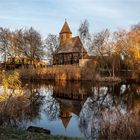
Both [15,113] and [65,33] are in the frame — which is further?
[65,33]

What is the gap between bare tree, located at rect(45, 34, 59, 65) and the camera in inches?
2478

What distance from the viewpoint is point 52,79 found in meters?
42.8

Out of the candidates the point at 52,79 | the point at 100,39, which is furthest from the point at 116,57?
the point at 52,79

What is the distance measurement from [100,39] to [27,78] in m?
14.8

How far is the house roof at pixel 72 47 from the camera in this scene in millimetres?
57881

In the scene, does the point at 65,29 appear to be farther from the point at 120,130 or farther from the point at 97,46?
the point at 120,130

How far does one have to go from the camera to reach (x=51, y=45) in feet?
211

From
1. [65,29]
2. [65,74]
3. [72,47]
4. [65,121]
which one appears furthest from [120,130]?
[65,29]

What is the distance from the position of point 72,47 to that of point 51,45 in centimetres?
765

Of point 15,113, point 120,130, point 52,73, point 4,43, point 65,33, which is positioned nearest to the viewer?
point 120,130

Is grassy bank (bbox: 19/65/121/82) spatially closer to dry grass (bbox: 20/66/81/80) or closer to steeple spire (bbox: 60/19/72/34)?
dry grass (bbox: 20/66/81/80)

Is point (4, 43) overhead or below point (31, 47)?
overhead

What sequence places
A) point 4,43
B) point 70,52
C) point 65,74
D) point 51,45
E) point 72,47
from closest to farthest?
point 65,74 < point 4,43 < point 70,52 < point 72,47 < point 51,45

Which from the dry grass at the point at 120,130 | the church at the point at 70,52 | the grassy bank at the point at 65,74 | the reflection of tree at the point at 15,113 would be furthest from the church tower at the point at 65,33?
the dry grass at the point at 120,130
